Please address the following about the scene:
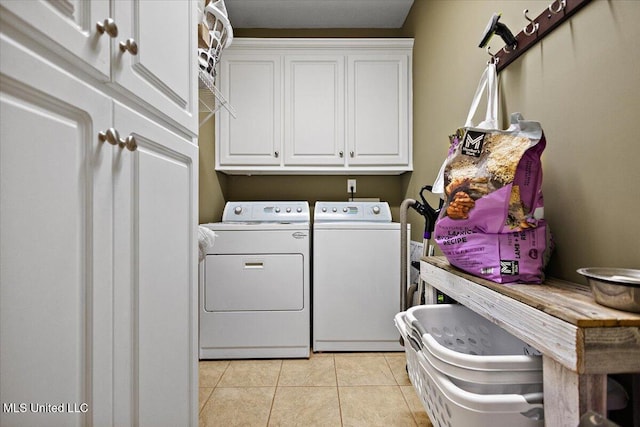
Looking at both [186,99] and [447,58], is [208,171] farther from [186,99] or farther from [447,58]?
[447,58]

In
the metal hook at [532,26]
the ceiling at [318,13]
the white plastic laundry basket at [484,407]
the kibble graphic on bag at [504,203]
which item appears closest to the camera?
the white plastic laundry basket at [484,407]

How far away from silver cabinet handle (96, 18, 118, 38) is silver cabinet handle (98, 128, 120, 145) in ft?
0.56

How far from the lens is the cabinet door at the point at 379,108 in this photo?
2.57 metres

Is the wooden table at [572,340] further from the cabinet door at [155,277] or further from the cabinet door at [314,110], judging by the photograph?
the cabinet door at [314,110]

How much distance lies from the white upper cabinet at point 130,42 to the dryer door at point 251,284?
127cm

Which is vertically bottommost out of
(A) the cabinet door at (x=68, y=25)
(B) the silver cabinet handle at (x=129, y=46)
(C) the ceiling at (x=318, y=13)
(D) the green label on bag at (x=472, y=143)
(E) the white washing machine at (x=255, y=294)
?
(E) the white washing machine at (x=255, y=294)

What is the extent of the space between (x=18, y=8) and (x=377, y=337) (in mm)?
2262

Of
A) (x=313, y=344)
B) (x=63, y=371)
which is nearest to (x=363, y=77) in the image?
(x=313, y=344)

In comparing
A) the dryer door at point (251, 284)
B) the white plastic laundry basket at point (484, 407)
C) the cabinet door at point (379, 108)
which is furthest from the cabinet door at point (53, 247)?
the cabinet door at point (379, 108)

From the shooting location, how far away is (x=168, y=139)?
85 centimetres

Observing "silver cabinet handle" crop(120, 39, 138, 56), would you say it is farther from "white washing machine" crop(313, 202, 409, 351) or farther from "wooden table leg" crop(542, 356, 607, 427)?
"white washing machine" crop(313, 202, 409, 351)

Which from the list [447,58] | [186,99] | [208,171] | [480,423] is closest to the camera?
[480,423]

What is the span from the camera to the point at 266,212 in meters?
2.64

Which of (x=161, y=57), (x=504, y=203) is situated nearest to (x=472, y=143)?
(x=504, y=203)
